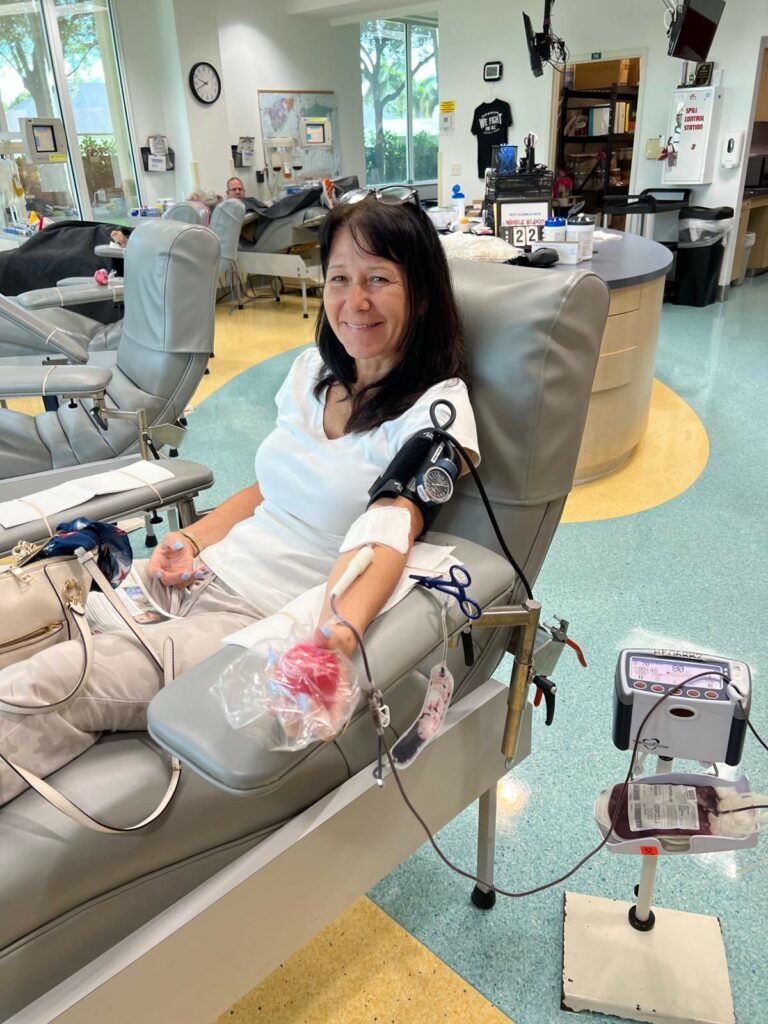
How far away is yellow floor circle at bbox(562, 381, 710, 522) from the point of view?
9.33ft

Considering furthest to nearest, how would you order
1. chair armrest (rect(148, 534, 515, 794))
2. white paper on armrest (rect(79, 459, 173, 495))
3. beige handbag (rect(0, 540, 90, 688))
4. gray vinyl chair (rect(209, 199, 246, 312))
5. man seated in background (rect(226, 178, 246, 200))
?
man seated in background (rect(226, 178, 246, 200))
gray vinyl chair (rect(209, 199, 246, 312))
white paper on armrest (rect(79, 459, 173, 495))
beige handbag (rect(0, 540, 90, 688))
chair armrest (rect(148, 534, 515, 794))

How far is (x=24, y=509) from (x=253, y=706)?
86cm

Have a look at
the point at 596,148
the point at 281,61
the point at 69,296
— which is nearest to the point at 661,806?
the point at 69,296

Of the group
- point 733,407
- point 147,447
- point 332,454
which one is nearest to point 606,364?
point 733,407

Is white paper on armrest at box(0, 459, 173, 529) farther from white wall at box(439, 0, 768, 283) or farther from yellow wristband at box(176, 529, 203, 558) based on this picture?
white wall at box(439, 0, 768, 283)

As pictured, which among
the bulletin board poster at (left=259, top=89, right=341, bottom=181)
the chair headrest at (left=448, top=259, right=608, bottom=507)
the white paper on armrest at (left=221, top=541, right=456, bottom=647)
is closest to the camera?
the white paper on armrest at (left=221, top=541, right=456, bottom=647)

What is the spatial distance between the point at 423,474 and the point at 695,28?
18.6 feet

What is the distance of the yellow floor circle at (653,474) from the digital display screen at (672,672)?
1723mm

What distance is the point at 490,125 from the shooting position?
23.8 feet

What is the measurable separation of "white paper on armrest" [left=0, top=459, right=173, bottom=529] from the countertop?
160 centimetres

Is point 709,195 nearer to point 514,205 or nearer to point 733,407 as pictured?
point 733,407

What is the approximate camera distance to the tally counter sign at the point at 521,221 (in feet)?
10.4

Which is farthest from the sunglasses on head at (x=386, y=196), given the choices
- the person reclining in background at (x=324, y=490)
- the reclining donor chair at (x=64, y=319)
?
the reclining donor chair at (x=64, y=319)

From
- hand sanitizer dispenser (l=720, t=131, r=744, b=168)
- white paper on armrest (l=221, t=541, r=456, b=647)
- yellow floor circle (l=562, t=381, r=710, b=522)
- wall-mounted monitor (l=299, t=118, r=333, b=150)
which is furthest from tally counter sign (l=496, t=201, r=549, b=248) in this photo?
wall-mounted monitor (l=299, t=118, r=333, b=150)
